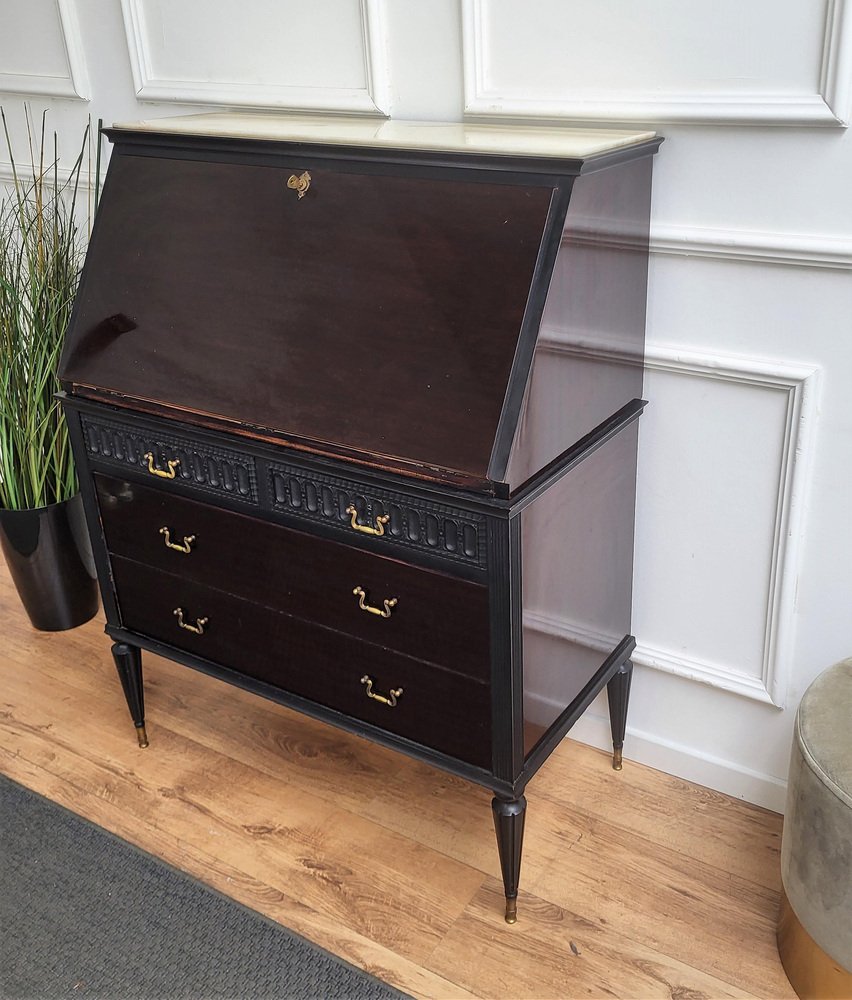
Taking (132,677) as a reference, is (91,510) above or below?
above

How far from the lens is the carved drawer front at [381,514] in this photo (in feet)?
4.86

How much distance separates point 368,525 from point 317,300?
356 mm

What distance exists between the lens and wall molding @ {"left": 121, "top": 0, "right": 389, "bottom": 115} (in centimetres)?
191

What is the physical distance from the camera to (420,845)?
1910 millimetres

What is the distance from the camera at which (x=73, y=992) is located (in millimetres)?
1664

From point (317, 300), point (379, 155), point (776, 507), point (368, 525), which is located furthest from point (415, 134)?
point (776, 507)

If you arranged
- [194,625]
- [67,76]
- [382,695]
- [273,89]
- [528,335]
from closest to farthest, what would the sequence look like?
[528,335] < [382,695] < [194,625] < [273,89] < [67,76]

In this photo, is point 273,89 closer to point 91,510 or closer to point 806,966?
point 91,510

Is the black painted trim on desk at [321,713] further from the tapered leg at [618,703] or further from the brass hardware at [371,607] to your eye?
the tapered leg at [618,703]

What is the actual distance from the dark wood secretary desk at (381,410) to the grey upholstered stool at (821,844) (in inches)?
15.8

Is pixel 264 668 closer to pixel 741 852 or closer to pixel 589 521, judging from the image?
pixel 589 521

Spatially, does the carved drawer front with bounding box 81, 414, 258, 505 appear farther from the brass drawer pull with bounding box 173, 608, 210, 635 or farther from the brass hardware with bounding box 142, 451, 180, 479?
the brass drawer pull with bounding box 173, 608, 210, 635

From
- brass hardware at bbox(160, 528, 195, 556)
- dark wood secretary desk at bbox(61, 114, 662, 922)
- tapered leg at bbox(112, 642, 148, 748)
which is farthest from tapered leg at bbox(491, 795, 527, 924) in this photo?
tapered leg at bbox(112, 642, 148, 748)

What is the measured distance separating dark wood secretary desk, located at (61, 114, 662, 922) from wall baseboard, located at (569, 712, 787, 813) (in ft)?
0.60
